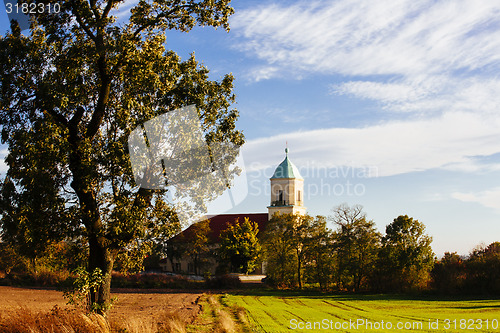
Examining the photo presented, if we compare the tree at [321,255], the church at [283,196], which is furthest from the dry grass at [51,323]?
the church at [283,196]

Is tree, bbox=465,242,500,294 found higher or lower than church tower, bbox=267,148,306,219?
lower

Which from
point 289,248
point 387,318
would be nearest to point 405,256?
point 289,248

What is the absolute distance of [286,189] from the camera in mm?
82312

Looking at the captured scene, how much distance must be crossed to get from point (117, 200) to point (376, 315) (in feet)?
52.0

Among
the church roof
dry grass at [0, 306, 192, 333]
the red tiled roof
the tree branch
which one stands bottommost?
dry grass at [0, 306, 192, 333]

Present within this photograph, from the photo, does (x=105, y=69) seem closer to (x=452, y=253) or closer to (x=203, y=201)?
(x=203, y=201)

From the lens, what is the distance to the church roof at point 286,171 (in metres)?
82.8

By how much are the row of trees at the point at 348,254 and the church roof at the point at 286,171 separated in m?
27.7

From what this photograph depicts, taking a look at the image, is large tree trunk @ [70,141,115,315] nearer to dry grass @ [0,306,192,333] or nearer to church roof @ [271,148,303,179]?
dry grass @ [0,306,192,333]

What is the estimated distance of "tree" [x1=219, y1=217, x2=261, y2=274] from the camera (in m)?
65.9

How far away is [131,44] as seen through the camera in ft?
59.7

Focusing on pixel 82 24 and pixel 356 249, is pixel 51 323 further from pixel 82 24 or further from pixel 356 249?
pixel 356 249

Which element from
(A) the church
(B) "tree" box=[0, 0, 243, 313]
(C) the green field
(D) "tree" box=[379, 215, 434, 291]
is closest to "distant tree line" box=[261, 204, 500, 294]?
(D) "tree" box=[379, 215, 434, 291]

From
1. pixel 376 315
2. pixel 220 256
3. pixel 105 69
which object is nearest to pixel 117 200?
pixel 105 69
